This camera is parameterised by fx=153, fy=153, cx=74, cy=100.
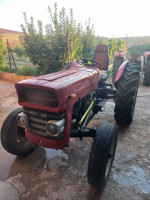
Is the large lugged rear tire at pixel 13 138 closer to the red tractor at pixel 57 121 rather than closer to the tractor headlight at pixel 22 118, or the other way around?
the red tractor at pixel 57 121

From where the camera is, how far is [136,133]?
293 cm

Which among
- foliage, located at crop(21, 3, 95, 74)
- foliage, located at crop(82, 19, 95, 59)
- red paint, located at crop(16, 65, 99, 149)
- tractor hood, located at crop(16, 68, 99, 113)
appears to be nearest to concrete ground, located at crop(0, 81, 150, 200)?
red paint, located at crop(16, 65, 99, 149)

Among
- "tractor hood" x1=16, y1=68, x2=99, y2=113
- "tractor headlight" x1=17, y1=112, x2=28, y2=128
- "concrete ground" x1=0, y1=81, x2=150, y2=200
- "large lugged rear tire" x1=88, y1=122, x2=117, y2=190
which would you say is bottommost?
"concrete ground" x1=0, y1=81, x2=150, y2=200

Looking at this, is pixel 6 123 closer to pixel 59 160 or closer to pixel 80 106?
pixel 59 160

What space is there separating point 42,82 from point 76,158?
1314 millimetres

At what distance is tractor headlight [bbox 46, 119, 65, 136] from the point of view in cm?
151

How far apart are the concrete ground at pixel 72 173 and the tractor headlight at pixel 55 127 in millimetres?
726

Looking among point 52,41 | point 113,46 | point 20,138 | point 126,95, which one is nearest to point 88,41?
point 52,41

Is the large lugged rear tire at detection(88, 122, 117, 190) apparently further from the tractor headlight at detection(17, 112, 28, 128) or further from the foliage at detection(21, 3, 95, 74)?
the foliage at detection(21, 3, 95, 74)

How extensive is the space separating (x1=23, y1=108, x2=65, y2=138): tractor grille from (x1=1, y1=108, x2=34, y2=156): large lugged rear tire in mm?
538

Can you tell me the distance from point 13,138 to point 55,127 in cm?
100

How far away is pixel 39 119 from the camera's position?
1663 millimetres

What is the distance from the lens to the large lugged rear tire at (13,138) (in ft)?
6.98

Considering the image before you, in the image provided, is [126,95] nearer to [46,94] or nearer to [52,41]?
[46,94]
